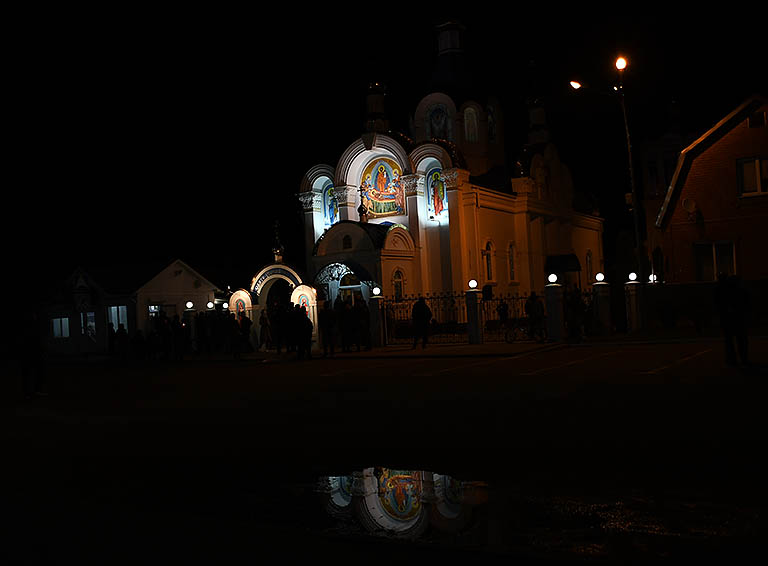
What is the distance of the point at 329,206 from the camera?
46.3m

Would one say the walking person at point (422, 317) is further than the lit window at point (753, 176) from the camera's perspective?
No

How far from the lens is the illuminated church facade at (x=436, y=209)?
132ft

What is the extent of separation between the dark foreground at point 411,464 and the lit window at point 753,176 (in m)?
15.8

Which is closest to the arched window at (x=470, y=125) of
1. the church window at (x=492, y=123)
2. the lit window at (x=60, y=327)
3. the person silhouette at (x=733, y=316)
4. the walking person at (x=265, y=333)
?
the church window at (x=492, y=123)

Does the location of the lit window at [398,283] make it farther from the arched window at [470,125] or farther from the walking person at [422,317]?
the arched window at [470,125]

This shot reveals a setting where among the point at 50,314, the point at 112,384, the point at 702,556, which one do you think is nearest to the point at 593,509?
the point at 702,556

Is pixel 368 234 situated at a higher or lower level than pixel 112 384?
higher

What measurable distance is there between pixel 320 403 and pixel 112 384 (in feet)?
29.8

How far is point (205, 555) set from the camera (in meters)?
5.65

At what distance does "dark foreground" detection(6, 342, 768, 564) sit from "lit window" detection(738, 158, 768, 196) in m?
15.8

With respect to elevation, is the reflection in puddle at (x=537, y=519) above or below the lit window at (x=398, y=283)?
below

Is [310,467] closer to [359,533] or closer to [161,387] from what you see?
[359,533]

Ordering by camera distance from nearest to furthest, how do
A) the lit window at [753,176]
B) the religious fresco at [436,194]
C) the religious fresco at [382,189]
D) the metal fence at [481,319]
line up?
1. the metal fence at [481,319]
2. the lit window at [753,176]
3. the religious fresco at [436,194]
4. the religious fresco at [382,189]

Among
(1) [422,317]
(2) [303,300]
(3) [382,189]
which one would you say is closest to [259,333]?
(2) [303,300]
